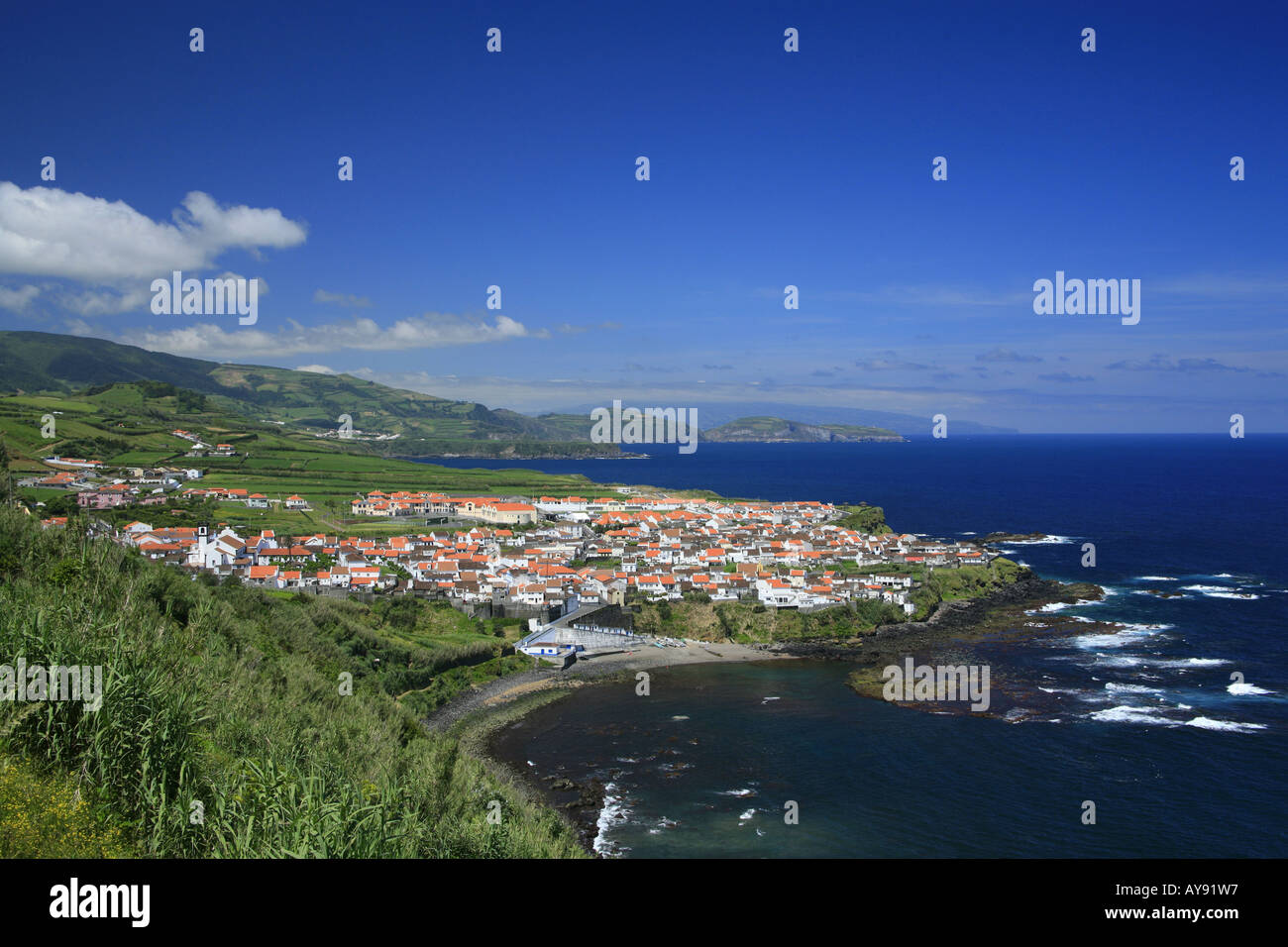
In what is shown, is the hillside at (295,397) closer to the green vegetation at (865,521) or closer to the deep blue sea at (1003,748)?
the green vegetation at (865,521)

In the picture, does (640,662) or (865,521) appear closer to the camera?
(640,662)

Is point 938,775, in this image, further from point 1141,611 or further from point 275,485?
point 275,485

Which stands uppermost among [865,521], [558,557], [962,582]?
[865,521]

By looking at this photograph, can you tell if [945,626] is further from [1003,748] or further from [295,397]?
[295,397]

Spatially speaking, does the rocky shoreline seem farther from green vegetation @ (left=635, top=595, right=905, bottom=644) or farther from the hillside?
the hillside

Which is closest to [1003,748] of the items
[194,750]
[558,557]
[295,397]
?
[194,750]

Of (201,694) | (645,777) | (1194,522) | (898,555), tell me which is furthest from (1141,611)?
(201,694)
